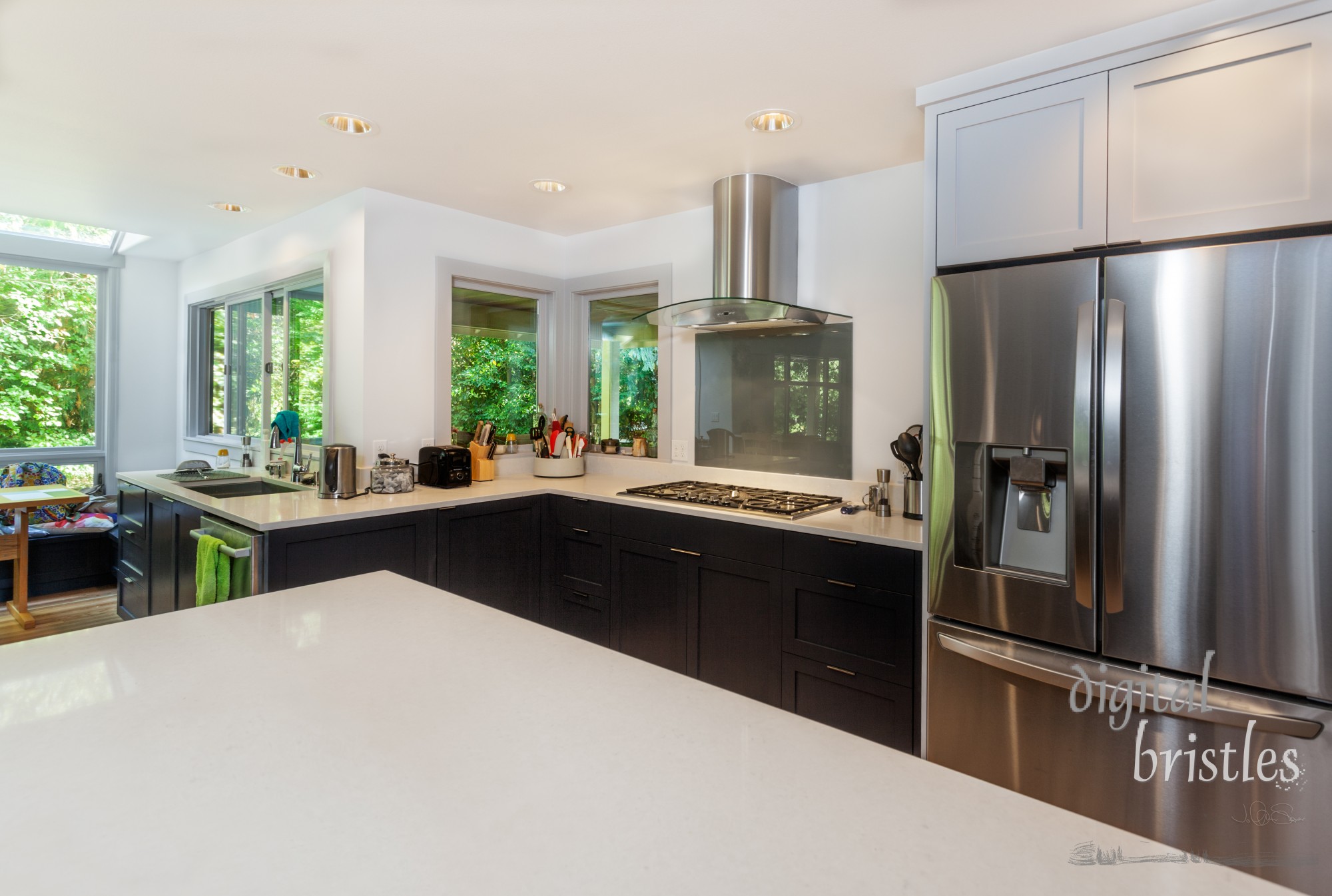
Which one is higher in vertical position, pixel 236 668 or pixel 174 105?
pixel 174 105

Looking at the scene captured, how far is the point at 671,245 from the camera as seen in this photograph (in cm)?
365

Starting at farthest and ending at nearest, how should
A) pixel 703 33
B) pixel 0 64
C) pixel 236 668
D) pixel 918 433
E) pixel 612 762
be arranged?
1. pixel 918 433
2. pixel 0 64
3. pixel 703 33
4. pixel 236 668
5. pixel 612 762

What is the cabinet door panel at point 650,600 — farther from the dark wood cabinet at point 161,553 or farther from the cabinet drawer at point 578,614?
the dark wood cabinet at point 161,553

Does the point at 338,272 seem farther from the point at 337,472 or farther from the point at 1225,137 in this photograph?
the point at 1225,137

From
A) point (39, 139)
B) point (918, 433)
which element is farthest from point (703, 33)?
point (39, 139)

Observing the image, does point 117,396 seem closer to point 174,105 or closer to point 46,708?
point 174,105

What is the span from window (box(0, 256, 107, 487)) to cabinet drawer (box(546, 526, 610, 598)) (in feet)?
13.5

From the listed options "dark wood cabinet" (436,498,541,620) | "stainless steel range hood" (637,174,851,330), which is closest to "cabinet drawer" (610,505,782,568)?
"dark wood cabinet" (436,498,541,620)

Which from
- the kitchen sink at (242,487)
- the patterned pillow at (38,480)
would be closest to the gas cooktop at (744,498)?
the kitchen sink at (242,487)

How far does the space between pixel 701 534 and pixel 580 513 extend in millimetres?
724

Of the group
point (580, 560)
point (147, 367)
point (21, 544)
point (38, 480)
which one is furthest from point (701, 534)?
point (147, 367)

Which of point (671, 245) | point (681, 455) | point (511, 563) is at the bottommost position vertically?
point (511, 563)

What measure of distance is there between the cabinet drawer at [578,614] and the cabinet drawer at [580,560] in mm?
35

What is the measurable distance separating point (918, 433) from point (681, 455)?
130 cm
